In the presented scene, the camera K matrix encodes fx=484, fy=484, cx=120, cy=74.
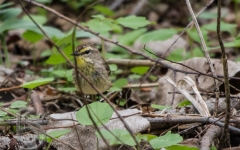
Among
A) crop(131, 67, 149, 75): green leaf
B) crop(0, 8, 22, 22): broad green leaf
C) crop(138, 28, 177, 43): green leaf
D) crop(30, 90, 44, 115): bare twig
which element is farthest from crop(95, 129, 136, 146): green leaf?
crop(0, 8, 22, 22): broad green leaf


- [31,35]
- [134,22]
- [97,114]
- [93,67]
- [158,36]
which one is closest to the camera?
[97,114]

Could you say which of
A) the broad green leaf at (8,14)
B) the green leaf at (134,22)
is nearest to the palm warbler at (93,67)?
the green leaf at (134,22)

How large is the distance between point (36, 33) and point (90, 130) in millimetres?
2812

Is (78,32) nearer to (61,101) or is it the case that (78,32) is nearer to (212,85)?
(61,101)

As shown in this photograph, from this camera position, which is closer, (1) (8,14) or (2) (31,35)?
(1) (8,14)

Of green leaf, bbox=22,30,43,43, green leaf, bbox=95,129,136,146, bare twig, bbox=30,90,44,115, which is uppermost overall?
green leaf, bbox=22,30,43,43

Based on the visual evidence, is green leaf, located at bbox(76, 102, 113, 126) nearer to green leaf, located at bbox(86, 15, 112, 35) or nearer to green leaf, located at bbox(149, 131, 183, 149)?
green leaf, located at bbox(149, 131, 183, 149)

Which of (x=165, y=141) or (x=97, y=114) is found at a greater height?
(x=97, y=114)

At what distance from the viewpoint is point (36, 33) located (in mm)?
6254

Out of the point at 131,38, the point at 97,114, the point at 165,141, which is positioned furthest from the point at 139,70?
the point at 165,141

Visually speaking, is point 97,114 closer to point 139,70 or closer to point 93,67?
point 93,67

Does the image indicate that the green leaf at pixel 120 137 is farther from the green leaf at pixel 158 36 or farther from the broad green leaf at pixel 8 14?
the broad green leaf at pixel 8 14

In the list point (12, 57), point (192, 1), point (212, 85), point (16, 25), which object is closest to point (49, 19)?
point (12, 57)

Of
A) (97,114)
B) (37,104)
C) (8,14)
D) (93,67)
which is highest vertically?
(8,14)
